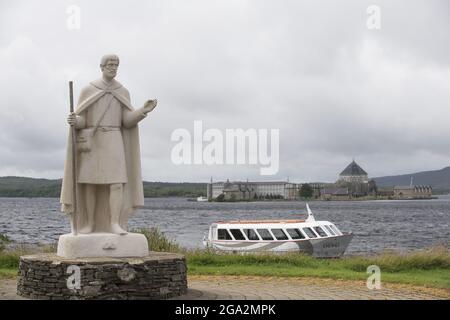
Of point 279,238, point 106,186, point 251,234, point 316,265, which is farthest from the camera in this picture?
point 251,234

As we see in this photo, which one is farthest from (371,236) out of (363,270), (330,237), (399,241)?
(363,270)

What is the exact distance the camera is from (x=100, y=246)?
10.5 metres

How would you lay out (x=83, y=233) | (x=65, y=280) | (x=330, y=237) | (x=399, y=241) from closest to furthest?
(x=65, y=280)
(x=83, y=233)
(x=330, y=237)
(x=399, y=241)

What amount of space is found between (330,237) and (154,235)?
13.4m

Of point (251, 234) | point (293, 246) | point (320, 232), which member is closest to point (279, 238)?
point (293, 246)

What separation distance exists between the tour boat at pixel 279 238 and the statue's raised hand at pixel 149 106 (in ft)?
61.7

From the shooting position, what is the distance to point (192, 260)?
57.2ft

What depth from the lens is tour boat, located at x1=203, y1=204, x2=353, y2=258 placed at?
29250 millimetres

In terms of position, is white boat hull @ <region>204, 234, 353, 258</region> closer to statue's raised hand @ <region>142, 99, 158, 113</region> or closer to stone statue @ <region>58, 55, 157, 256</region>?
stone statue @ <region>58, 55, 157, 256</region>

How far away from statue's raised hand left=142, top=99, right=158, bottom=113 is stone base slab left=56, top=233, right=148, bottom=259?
2.08 metres

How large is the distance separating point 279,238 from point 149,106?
19948 mm

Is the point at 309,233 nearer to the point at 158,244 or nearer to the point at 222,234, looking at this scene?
the point at 222,234

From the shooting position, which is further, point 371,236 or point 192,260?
point 371,236
